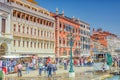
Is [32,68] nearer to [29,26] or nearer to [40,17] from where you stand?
[29,26]

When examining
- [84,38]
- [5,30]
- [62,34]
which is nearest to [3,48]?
[5,30]

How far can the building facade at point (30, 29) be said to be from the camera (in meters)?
50.2

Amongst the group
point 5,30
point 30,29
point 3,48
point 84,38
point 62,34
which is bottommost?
point 3,48

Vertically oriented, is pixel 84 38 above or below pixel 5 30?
above

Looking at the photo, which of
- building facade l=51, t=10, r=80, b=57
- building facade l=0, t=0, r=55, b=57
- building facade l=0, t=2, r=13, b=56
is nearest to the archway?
building facade l=0, t=2, r=13, b=56

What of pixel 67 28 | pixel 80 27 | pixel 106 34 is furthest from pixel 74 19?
pixel 106 34

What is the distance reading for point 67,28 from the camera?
7650cm

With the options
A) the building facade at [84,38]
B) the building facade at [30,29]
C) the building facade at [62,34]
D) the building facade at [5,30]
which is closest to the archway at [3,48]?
the building facade at [5,30]

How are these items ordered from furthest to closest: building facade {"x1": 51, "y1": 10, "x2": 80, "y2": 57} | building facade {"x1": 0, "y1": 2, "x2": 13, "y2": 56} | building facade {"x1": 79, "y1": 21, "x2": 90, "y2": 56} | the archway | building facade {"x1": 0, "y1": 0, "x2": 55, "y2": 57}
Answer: building facade {"x1": 79, "y1": 21, "x2": 90, "y2": 56} → building facade {"x1": 51, "y1": 10, "x2": 80, "y2": 57} → building facade {"x1": 0, "y1": 0, "x2": 55, "y2": 57} → the archway → building facade {"x1": 0, "y1": 2, "x2": 13, "y2": 56}

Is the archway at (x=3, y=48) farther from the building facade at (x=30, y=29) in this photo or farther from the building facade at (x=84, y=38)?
the building facade at (x=84, y=38)

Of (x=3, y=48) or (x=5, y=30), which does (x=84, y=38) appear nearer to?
(x=5, y=30)

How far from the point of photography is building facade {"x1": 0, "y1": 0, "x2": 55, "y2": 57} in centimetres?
5016

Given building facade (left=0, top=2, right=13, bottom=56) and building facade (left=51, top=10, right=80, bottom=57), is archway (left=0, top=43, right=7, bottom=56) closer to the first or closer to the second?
building facade (left=0, top=2, right=13, bottom=56)

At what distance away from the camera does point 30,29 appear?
186ft
